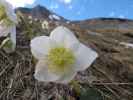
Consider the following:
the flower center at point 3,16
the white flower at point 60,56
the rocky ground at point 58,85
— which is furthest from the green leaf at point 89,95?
the flower center at point 3,16

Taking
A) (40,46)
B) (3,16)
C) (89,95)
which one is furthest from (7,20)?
(89,95)

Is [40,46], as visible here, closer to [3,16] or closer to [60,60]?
[60,60]

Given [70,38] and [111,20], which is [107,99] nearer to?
[70,38]

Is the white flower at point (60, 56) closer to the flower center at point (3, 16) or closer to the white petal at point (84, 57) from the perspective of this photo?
the white petal at point (84, 57)

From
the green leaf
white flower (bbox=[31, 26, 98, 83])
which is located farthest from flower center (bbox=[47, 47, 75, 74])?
the green leaf

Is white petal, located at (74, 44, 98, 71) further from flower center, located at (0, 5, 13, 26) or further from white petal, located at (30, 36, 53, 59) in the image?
flower center, located at (0, 5, 13, 26)

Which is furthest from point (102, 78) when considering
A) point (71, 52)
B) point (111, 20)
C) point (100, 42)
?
point (111, 20)
